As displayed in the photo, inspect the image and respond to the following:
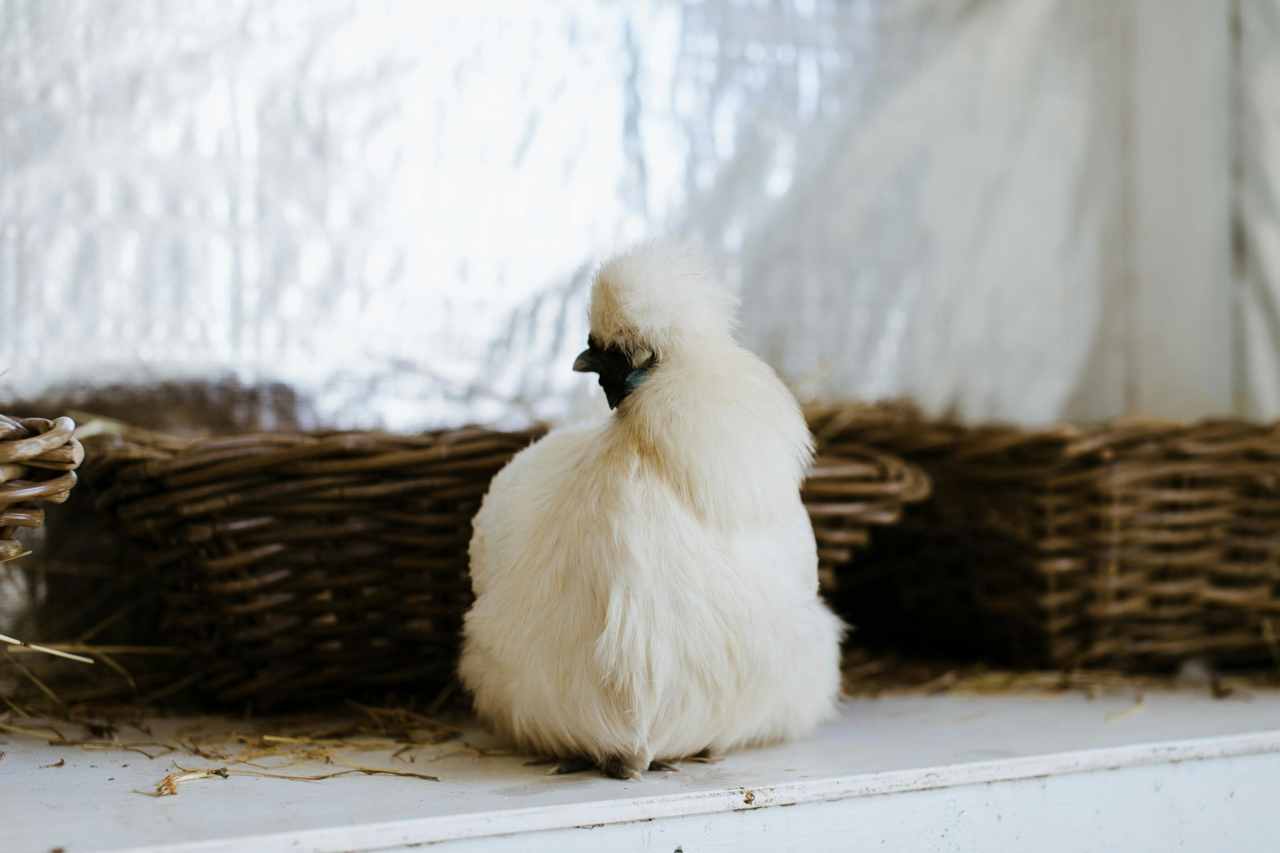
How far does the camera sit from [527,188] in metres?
1.55

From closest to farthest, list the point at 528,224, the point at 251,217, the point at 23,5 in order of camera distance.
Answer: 1. the point at 23,5
2. the point at 251,217
3. the point at 528,224

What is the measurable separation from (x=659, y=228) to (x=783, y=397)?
80 cm

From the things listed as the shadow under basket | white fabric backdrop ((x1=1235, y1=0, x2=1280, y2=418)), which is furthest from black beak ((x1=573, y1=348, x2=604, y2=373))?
white fabric backdrop ((x1=1235, y1=0, x2=1280, y2=418))

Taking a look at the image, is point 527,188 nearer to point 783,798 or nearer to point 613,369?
point 613,369

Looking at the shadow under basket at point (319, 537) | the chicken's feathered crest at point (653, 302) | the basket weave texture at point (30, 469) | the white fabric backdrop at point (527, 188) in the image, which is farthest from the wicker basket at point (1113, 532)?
the basket weave texture at point (30, 469)

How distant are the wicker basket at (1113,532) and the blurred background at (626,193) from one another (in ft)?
1.36

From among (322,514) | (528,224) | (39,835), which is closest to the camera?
(39,835)

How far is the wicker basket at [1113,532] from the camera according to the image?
1.21 m

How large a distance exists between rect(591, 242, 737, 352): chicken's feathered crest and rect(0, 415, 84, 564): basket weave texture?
36 centimetres

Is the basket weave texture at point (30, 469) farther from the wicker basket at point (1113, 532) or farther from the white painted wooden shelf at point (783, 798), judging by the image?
the wicker basket at point (1113, 532)

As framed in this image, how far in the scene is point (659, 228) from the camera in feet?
5.29

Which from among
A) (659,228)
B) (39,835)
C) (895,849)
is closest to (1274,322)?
(659,228)

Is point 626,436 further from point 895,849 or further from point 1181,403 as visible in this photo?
A: point 1181,403

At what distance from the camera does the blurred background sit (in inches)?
53.7
